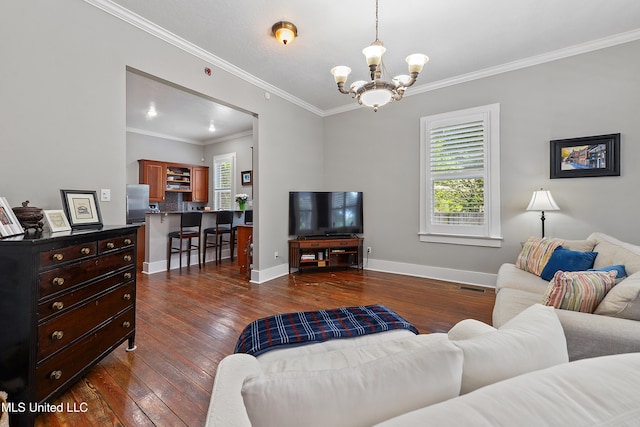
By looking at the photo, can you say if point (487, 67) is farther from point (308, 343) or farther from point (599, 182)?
point (308, 343)

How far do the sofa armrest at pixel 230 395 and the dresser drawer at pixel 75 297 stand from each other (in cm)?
116

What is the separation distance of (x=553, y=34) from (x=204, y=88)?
156 inches

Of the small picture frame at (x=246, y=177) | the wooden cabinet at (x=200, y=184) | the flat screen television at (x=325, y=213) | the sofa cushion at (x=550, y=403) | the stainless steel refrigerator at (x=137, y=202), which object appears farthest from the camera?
the wooden cabinet at (x=200, y=184)

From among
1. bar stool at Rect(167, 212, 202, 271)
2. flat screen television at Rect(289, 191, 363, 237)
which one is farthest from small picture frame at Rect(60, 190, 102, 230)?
flat screen television at Rect(289, 191, 363, 237)

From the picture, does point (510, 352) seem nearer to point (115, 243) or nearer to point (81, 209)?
point (115, 243)

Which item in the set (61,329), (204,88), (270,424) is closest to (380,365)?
(270,424)

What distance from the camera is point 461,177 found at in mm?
3924

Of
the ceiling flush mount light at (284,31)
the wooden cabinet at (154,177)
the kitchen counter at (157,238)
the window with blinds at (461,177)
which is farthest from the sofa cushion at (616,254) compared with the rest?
the wooden cabinet at (154,177)

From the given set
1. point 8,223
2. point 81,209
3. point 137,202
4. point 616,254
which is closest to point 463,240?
point 616,254

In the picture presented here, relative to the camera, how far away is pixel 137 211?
18.9ft

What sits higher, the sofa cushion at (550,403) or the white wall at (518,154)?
the white wall at (518,154)

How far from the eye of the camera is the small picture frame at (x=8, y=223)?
1.45 m

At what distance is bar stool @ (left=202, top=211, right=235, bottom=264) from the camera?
5.31 meters
